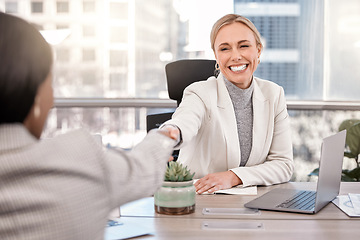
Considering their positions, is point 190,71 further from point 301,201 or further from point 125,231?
point 125,231

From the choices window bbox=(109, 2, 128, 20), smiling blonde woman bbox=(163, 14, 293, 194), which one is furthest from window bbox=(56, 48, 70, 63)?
smiling blonde woman bbox=(163, 14, 293, 194)

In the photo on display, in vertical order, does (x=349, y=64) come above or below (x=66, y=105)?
above

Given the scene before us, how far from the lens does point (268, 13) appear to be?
4832 mm

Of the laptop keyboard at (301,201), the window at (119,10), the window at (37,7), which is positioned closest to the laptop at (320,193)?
the laptop keyboard at (301,201)

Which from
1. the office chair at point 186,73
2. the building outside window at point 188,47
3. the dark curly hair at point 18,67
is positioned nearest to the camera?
the dark curly hair at point 18,67

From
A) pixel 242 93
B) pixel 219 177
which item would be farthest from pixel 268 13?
pixel 219 177

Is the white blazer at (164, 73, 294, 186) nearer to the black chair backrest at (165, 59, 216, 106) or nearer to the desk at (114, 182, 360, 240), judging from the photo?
the desk at (114, 182, 360, 240)

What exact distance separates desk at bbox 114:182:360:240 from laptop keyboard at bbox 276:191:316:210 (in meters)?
0.06

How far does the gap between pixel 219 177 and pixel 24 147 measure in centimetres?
128

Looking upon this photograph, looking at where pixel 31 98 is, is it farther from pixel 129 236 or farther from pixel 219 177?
pixel 219 177

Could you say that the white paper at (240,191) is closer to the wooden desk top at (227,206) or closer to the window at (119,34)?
the wooden desk top at (227,206)

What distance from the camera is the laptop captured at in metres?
1.62

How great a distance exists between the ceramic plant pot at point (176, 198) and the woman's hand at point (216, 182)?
0.31 m

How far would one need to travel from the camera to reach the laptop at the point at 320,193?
162 cm
